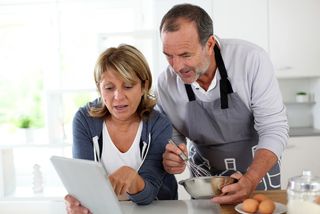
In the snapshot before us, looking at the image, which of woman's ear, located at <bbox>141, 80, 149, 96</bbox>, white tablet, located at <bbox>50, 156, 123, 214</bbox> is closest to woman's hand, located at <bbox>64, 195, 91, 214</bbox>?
white tablet, located at <bbox>50, 156, 123, 214</bbox>

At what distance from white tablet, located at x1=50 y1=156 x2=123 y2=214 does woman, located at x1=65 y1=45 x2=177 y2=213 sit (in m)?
0.24

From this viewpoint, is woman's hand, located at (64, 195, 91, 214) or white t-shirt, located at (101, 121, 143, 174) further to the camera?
white t-shirt, located at (101, 121, 143, 174)

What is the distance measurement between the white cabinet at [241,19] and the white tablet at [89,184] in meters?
2.42

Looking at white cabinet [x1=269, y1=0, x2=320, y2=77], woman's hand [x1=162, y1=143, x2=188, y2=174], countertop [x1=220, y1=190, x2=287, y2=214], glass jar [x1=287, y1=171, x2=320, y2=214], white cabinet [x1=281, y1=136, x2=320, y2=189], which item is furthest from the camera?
white cabinet [x1=269, y1=0, x2=320, y2=77]

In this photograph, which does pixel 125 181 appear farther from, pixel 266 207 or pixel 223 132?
pixel 223 132

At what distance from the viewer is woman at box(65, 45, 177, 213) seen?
1317 mm

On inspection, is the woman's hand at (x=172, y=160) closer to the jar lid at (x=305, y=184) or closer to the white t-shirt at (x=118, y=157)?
the white t-shirt at (x=118, y=157)

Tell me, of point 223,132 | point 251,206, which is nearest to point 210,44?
point 223,132

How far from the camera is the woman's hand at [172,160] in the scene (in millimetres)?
1266

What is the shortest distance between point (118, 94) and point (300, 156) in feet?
7.24

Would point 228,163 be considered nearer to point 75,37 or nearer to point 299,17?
point 299,17

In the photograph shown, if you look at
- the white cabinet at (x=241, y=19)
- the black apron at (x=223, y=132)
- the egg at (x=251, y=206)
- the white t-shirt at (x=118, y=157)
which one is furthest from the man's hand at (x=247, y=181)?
the white cabinet at (x=241, y=19)

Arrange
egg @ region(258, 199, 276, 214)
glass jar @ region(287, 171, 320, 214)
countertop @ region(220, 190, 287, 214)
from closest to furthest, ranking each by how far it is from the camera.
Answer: glass jar @ region(287, 171, 320, 214), egg @ region(258, 199, 276, 214), countertop @ region(220, 190, 287, 214)

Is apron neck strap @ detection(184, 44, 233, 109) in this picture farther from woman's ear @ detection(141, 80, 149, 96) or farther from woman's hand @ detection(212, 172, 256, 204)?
→ woman's hand @ detection(212, 172, 256, 204)
